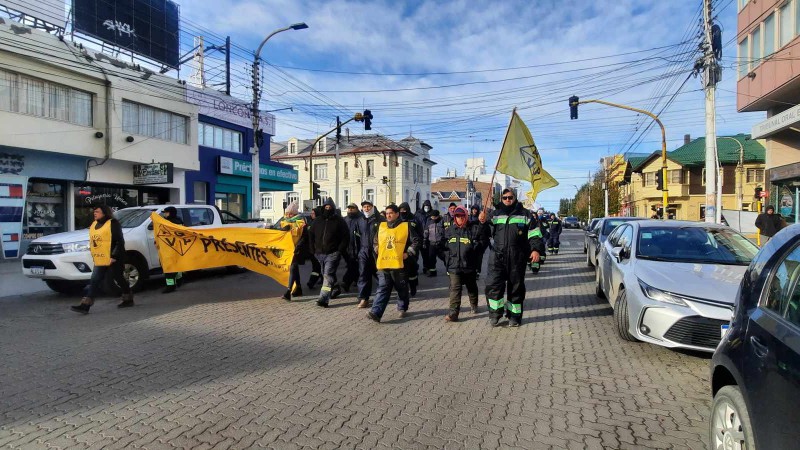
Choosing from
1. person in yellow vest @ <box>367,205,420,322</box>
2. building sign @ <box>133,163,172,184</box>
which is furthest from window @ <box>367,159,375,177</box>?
person in yellow vest @ <box>367,205,420,322</box>

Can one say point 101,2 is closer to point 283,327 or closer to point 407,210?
point 407,210

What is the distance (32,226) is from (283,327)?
15193 millimetres

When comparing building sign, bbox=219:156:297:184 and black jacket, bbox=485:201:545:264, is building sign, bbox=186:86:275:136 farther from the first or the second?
black jacket, bbox=485:201:545:264

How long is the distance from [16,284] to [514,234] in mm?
10581

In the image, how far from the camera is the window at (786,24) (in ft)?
56.5

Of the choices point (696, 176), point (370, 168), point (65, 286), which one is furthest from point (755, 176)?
point (65, 286)

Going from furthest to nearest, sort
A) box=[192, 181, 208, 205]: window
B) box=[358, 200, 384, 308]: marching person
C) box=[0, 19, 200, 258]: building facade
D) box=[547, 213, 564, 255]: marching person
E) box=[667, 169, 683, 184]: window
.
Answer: box=[667, 169, 683, 184]: window < box=[192, 181, 208, 205]: window < box=[547, 213, 564, 255]: marching person < box=[0, 19, 200, 258]: building facade < box=[358, 200, 384, 308]: marching person

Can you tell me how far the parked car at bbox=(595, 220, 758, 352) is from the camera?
4426 mm

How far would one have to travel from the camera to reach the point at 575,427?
3.47 meters

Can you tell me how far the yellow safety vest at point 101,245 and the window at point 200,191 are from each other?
17362 millimetres

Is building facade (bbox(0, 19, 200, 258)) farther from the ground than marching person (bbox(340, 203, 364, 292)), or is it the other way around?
building facade (bbox(0, 19, 200, 258))

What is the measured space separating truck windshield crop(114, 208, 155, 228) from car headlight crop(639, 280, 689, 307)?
8956 mm

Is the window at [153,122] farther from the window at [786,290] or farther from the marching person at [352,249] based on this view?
the window at [786,290]

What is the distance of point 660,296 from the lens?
4.77 meters
